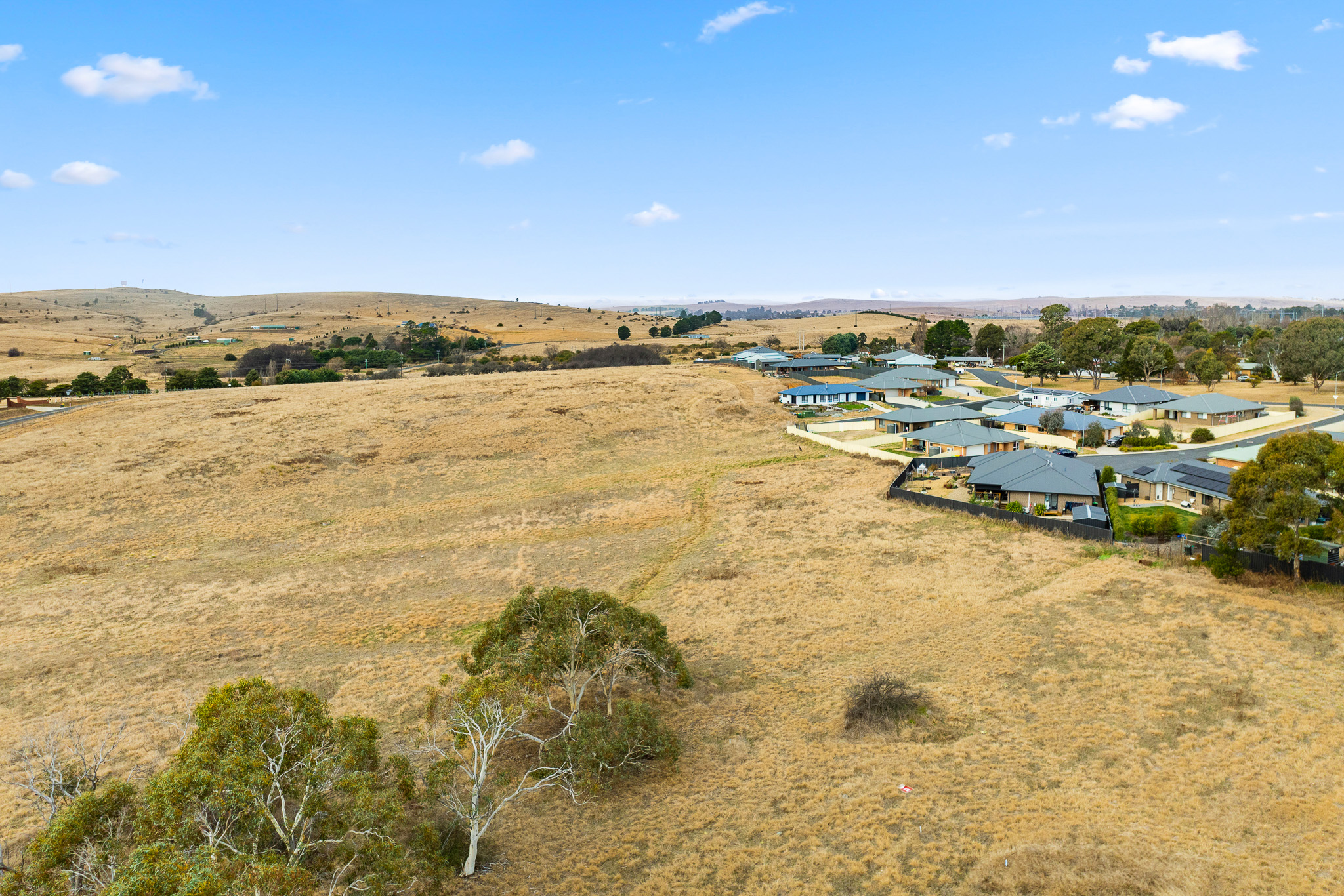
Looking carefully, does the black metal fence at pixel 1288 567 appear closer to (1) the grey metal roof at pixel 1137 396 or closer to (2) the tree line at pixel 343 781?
(2) the tree line at pixel 343 781

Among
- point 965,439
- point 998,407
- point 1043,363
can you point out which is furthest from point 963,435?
point 1043,363

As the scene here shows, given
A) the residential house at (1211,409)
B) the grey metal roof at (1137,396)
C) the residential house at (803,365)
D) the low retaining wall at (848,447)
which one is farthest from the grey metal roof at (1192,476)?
the residential house at (803,365)

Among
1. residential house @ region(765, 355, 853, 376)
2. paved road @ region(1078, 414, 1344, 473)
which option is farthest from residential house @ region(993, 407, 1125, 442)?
residential house @ region(765, 355, 853, 376)

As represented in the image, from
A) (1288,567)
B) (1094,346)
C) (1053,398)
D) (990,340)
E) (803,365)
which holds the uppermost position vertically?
(990,340)

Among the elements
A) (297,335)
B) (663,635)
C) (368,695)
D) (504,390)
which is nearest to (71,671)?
(368,695)

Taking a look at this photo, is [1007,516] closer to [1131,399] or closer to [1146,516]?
[1146,516]

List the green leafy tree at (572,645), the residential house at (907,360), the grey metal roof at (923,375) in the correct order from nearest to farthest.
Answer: the green leafy tree at (572,645) < the grey metal roof at (923,375) < the residential house at (907,360)
